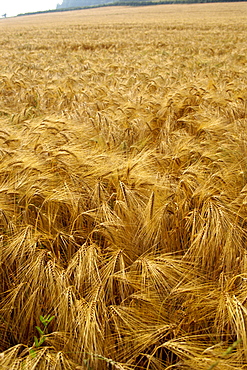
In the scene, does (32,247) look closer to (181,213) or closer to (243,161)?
(181,213)

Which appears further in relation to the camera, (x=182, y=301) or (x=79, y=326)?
(x=182, y=301)

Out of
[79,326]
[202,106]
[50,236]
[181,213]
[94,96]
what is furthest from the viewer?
[94,96]

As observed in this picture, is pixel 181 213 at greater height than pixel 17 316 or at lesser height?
greater

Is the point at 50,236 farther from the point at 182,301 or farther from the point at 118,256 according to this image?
the point at 182,301

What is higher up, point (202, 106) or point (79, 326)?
point (202, 106)

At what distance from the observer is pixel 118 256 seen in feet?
4.97

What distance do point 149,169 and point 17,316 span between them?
1.21m

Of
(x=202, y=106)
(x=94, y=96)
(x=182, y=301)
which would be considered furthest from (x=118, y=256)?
(x=94, y=96)

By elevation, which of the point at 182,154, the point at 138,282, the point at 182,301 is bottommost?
the point at 182,301

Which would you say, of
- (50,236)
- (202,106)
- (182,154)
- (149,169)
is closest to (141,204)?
(149,169)

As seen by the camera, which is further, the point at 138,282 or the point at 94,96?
the point at 94,96

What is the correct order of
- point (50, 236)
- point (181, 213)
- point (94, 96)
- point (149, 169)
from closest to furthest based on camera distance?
1. point (50, 236)
2. point (181, 213)
3. point (149, 169)
4. point (94, 96)

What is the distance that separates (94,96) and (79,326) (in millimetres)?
3483

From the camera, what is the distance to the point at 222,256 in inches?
61.3
